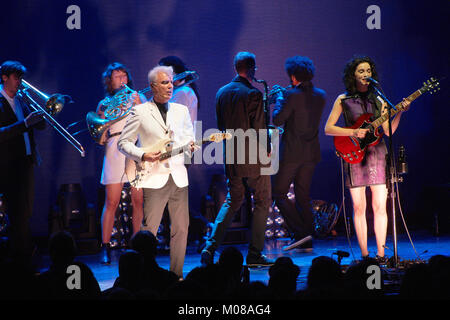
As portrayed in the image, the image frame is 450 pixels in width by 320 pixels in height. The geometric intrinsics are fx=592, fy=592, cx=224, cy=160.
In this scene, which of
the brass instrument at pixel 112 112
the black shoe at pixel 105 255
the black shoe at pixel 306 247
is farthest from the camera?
the black shoe at pixel 306 247

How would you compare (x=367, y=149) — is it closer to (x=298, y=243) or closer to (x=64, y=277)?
(x=298, y=243)

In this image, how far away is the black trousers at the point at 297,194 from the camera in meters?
7.30

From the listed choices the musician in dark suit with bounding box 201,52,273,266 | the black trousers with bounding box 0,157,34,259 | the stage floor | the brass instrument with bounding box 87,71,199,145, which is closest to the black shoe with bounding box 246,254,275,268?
the musician in dark suit with bounding box 201,52,273,266

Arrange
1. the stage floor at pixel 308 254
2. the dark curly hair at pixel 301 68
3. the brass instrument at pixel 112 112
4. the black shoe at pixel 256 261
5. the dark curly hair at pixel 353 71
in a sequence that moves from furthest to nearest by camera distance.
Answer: the dark curly hair at pixel 301 68
the brass instrument at pixel 112 112
the black shoe at pixel 256 261
the stage floor at pixel 308 254
the dark curly hair at pixel 353 71

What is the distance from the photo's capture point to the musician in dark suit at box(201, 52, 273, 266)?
6.07 meters

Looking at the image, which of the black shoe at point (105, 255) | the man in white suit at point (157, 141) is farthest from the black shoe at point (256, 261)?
the black shoe at point (105, 255)

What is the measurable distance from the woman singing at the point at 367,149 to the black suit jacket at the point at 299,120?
1326 mm

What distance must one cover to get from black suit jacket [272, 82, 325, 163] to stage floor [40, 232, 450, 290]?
46.3 inches

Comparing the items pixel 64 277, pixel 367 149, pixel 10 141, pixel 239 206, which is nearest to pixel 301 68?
pixel 367 149

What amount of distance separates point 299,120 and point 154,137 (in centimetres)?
269

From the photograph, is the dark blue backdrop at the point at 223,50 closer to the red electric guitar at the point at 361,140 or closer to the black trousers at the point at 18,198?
the black trousers at the point at 18,198

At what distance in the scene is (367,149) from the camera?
5.73 m

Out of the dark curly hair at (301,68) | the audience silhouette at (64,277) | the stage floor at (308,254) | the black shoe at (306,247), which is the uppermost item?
the dark curly hair at (301,68)
